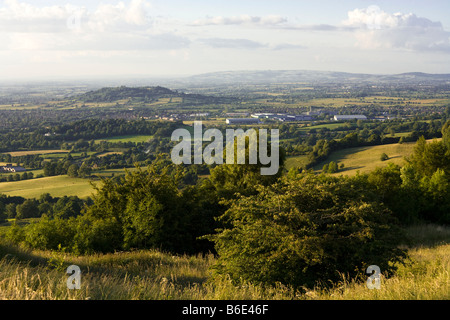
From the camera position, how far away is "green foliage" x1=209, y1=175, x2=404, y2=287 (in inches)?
311

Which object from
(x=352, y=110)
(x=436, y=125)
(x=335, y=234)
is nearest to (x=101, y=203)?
(x=335, y=234)

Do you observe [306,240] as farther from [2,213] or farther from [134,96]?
[134,96]

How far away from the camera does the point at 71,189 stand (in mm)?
47031

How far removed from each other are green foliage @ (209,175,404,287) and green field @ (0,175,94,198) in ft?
124

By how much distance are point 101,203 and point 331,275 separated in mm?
10115

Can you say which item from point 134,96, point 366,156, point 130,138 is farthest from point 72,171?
point 134,96

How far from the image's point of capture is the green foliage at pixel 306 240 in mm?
7898

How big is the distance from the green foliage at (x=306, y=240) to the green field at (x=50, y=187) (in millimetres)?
37705

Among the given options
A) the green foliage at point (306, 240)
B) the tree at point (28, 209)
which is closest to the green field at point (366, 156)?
the tree at point (28, 209)

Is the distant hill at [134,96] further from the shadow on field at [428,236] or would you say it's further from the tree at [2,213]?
the shadow on field at [428,236]

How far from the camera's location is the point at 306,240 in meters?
7.80

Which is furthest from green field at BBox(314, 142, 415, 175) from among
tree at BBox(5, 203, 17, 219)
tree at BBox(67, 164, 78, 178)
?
tree at BBox(5, 203, 17, 219)

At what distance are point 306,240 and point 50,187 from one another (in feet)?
156
